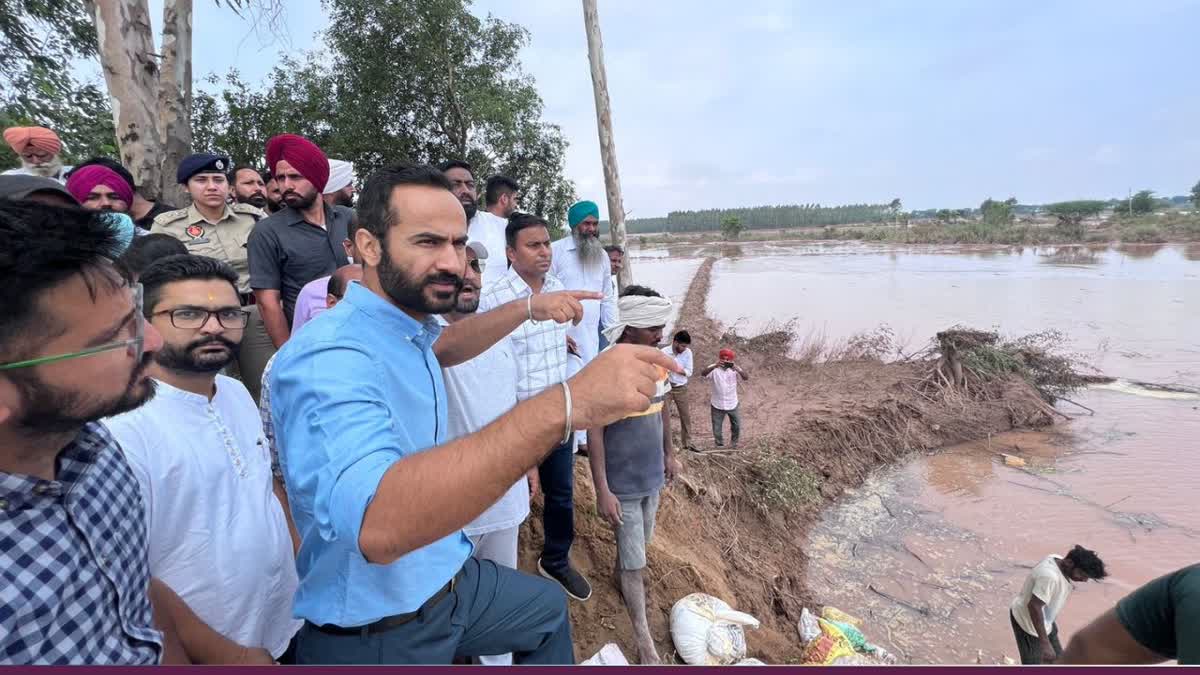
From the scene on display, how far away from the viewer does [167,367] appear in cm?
162

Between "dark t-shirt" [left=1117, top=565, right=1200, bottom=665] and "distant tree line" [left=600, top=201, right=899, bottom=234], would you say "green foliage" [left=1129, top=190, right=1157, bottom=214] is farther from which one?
"dark t-shirt" [left=1117, top=565, right=1200, bottom=665]

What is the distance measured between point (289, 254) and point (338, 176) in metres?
1.16

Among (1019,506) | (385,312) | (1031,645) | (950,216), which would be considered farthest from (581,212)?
(950,216)

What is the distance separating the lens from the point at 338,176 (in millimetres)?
3863

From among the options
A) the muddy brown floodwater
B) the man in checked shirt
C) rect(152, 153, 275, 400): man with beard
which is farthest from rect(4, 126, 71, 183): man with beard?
the muddy brown floodwater

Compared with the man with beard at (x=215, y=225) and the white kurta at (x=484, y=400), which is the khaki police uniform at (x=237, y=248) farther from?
the white kurta at (x=484, y=400)

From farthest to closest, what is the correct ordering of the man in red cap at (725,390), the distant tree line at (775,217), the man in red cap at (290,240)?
the distant tree line at (775,217)
the man in red cap at (725,390)
the man in red cap at (290,240)

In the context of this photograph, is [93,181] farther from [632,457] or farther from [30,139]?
[632,457]

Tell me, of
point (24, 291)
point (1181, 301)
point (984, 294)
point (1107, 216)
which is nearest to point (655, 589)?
point (24, 291)

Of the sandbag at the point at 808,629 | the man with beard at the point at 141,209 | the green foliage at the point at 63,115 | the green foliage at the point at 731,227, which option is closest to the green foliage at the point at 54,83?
the green foliage at the point at 63,115

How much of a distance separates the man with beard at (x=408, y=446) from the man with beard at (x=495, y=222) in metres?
1.35

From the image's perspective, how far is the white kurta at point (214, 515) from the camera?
55.5 inches

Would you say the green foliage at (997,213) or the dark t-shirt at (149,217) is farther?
the green foliage at (997,213)

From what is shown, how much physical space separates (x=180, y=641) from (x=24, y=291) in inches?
36.0
